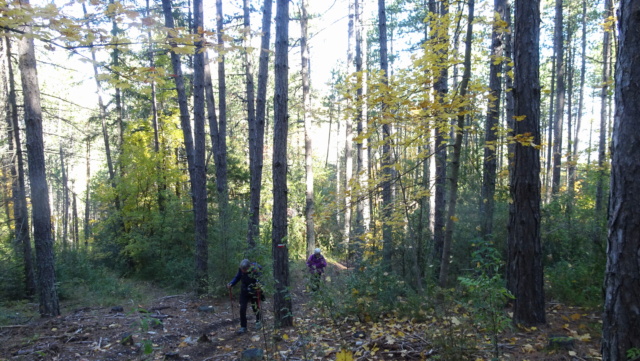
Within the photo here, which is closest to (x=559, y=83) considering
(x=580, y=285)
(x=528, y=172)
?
(x=580, y=285)

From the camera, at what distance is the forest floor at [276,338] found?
433 cm

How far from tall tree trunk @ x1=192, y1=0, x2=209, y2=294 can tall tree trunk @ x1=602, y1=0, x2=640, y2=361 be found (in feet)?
31.4

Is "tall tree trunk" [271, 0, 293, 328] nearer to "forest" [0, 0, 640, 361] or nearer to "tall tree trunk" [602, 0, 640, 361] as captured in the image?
"forest" [0, 0, 640, 361]

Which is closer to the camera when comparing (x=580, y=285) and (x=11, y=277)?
(x=580, y=285)

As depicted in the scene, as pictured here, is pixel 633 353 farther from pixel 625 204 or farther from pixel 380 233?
pixel 380 233

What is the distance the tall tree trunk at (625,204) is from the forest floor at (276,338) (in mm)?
1557

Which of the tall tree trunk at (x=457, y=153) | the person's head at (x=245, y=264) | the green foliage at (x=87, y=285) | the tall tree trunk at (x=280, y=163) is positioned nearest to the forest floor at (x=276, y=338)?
the tall tree trunk at (x=280, y=163)

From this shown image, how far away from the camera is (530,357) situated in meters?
4.26

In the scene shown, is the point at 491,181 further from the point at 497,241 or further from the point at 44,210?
the point at 44,210

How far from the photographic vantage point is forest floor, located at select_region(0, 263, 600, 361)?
4328mm

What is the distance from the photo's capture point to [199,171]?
11.0 meters

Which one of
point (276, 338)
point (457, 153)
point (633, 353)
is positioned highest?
point (457, 153)

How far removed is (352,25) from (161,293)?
13.0 metres

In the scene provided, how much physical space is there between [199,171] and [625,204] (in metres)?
10.3
